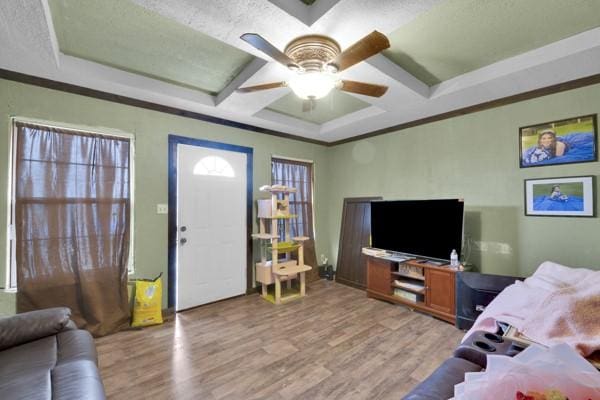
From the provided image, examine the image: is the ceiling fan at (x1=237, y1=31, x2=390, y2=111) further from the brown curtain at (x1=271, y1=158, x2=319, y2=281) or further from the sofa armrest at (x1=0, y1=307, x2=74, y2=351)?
the brown curtain at (x1=271, y1=158, x2=319, y2=281)

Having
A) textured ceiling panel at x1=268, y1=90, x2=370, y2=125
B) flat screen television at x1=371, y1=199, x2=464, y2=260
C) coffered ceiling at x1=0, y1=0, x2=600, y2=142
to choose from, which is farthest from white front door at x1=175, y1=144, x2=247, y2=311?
flat screen television at x1=371, y1=199, x2=464, y2=260

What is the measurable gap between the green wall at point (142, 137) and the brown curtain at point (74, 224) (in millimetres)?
Result: 113

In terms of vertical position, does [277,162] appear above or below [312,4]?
below

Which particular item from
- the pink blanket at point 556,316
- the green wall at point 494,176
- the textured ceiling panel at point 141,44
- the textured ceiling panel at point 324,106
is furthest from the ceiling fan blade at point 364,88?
the green wall at point 494,176

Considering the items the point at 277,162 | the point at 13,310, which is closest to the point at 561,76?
the point at 277,162

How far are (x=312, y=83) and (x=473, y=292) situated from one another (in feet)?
8.09

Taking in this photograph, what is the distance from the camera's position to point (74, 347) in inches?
63.6

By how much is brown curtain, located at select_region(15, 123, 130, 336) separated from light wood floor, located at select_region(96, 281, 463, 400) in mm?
445

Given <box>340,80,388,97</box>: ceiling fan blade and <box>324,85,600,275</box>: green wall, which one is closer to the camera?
<box>340,80,388,97</box>: ceiling fan blade

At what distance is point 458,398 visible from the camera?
0.80 metres

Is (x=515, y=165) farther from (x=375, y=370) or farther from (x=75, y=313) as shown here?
(x=75, y=313)

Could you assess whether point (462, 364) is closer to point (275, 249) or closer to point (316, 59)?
point (316, 59)

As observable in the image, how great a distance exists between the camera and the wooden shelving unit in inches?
113

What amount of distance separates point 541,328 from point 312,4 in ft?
7.13
